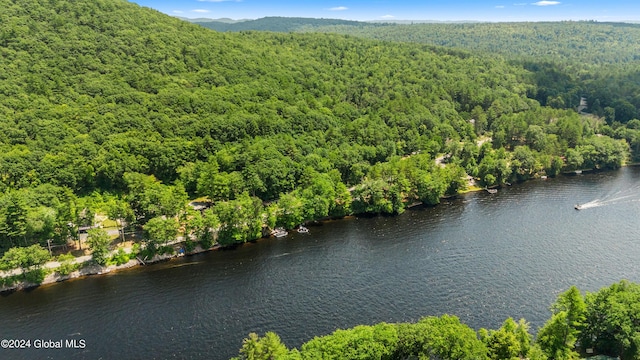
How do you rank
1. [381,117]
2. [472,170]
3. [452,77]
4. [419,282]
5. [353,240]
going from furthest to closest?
1. [452,77]
2. [381,117]
3. [472,170]
4. [353,240]
5. [419,282]

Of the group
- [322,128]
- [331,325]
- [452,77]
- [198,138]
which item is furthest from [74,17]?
[452,77]

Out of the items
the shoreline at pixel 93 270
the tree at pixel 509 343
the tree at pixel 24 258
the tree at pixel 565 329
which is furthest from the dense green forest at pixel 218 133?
the tree at pixel 565 329

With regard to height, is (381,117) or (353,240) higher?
(381,117)

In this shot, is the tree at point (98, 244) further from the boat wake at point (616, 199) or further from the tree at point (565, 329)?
the boat wake at point (616, 199)

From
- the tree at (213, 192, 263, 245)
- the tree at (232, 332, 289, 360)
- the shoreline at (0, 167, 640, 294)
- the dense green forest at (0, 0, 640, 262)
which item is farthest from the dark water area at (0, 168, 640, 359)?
the tree at (232, 332, 289, 360)

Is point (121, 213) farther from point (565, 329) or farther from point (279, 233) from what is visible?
point (565, 329)

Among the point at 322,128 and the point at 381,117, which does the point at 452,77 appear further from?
the point at 322,128
